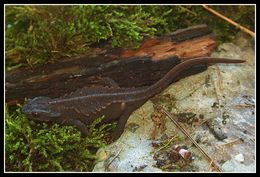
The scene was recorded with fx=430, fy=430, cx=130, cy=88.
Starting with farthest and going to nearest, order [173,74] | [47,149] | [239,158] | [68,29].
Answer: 1. [173,74]
2. [68,29]
3. [47,149]
4. [239,158]

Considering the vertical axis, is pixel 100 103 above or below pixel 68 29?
below

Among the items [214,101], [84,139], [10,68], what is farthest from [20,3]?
[214,101]

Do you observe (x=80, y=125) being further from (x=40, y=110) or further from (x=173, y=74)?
(x=173, y=74)

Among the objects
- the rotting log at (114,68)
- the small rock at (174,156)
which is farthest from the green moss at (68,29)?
the small rock at (174,156)

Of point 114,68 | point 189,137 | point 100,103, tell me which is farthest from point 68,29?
point 189,137

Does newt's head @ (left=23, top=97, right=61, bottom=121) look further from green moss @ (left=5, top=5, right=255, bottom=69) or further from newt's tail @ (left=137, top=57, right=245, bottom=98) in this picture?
newt's tail @ (left=137, top=57, right=245, bottom=98)

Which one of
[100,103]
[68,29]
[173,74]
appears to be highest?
[68,29]

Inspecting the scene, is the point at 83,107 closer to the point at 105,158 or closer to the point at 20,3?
the point at 105,158
